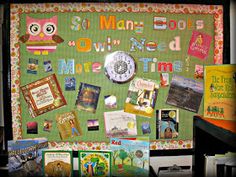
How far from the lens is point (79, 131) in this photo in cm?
162

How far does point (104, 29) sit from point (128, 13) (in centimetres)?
18

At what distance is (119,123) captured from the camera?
162 centimetres

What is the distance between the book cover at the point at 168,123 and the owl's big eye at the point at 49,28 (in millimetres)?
844

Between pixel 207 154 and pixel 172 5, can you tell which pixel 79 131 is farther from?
pixel 172 5

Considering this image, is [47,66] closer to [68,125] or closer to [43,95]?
[43,95]

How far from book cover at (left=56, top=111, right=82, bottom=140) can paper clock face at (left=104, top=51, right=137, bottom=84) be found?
349mm

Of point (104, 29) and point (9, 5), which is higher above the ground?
point (9, 5)

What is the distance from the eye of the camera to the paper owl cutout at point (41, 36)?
159cm

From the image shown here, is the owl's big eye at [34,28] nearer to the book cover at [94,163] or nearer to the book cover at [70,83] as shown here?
the book cover at [70,83]

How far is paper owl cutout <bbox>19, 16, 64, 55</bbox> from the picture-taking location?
1.59 m

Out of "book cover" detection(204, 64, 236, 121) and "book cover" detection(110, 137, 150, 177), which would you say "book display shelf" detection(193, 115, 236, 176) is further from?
"book cover" detection(110, 137, 150, 177)

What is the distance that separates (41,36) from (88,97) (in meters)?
0.48

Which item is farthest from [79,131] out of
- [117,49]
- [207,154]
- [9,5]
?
[9,5]

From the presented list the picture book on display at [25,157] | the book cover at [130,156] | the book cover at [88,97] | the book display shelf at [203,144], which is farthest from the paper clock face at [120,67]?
the picture book on display at [25,157]
